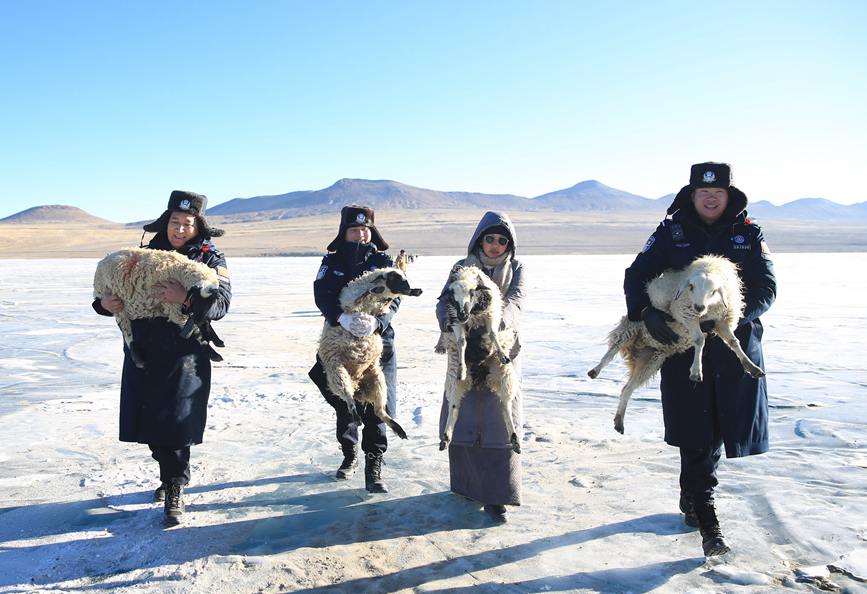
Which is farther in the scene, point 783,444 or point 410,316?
point 410,316

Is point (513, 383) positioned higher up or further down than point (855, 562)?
higher up

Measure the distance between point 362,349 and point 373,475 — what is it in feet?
3.61

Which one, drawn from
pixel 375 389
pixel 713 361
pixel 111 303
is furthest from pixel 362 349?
pixel 713 361

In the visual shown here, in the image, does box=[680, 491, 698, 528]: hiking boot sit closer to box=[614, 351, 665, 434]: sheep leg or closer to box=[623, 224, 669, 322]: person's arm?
box=[614, 351, 665, 434]: sheep leg

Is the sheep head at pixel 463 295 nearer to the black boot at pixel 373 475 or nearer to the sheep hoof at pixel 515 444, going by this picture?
the sheep hoof at pixel 515 444

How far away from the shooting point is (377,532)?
432 centimetres

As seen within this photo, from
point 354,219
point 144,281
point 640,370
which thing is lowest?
point 640,370

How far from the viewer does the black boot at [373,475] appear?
4.98 m

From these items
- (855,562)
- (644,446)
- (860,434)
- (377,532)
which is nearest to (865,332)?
(860,434)

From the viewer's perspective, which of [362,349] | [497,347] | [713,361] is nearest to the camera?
[713,361]

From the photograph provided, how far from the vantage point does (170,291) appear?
4.34 meters

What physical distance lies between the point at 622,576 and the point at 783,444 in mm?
3090

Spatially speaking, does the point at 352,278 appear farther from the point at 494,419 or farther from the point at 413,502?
the point at 413,502

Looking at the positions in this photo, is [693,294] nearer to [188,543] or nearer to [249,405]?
[188,543]
